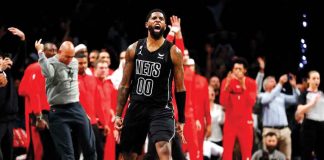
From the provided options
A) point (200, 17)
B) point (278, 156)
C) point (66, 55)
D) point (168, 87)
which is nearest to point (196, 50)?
point (200, 17)

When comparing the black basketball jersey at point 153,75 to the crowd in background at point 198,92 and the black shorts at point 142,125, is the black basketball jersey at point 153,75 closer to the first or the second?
the black shorts at point 142,125

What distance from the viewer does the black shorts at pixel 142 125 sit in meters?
10.4

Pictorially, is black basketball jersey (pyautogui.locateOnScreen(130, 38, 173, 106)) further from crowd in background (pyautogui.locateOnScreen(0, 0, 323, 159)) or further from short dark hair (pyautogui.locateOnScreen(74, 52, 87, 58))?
short dark hair (pyautogui.locateOnScreen(74, 52, 87, 58))

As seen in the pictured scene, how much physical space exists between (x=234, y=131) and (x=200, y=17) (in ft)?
16.4

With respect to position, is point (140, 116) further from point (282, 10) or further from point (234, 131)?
point (282, 10)

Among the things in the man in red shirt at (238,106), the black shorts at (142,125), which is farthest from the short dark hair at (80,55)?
the black shorts at (142,125)

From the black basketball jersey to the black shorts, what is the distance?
0.08 metres

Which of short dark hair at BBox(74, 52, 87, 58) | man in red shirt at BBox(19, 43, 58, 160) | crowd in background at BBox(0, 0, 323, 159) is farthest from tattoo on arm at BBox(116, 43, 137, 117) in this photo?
short dark hair at BBox(74, 52, 87, 58)

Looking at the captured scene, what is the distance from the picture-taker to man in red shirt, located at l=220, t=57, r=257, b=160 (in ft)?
47.1

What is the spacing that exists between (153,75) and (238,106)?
4.29 m

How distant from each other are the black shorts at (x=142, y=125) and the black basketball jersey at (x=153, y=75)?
83mm

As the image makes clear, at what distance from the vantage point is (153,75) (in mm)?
10508

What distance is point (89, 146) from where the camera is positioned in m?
12.1

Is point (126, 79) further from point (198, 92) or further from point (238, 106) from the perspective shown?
point (238, 106)
